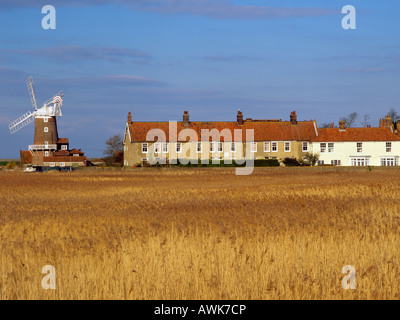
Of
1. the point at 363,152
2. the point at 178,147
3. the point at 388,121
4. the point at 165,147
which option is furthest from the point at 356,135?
the point at 165,147

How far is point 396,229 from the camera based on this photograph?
16.3 m

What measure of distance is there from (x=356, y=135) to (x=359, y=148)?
7.13 ft

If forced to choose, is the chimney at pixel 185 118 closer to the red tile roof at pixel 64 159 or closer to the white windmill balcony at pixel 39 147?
the red tile roof at pixel 64 159

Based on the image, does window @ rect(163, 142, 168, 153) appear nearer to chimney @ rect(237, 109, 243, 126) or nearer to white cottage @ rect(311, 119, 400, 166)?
chimney @ rect(237, 109, 243, 126)

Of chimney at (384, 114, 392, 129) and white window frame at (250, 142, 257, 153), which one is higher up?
chimney at (384, 114, 392, 129)

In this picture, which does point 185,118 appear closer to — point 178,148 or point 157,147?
point 178,148

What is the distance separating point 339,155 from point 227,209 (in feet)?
253

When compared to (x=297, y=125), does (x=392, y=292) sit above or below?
below

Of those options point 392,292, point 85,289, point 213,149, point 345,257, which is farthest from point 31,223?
point 213,149

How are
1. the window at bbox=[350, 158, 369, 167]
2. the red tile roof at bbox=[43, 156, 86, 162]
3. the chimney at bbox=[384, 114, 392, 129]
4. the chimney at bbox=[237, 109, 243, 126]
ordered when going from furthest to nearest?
1. the red tile roof at bbox=[43, 156, 86, 162]
2. the chimney at bbox=[237, 109, 243, 126]
3. the chimney at bbox=[384, 114, 392, 129]
4. the window at bbox=[350, 158, 369, 167]

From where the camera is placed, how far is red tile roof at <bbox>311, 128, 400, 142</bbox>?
316 feet

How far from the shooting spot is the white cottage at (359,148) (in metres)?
96.2

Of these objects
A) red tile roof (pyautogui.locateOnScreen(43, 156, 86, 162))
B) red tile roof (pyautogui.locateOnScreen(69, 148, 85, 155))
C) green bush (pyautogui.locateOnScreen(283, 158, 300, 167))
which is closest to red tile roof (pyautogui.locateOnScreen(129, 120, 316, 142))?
green bush (pyautogui.locateOnScreen(283, 158, 300, 167))
